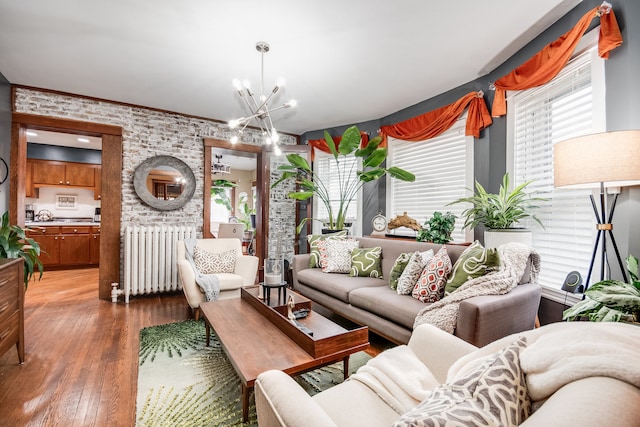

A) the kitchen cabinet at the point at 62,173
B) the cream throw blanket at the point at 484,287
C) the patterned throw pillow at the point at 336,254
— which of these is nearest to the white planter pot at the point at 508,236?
the cream throw blanket at the point at 484,287

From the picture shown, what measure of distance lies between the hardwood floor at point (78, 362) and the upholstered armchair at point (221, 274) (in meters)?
0.40

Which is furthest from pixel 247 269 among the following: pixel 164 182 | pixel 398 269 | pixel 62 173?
pixel 62 173

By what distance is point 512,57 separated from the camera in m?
2.83

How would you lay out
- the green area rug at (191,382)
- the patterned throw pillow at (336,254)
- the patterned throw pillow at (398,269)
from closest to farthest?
1. the green area rug at (191,382)
2. the patterned throw pillow at (398,269)
3. the patterned throw pillow at (336,254)

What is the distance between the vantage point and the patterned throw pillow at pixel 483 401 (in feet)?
1.97

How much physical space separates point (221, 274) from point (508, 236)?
308cm

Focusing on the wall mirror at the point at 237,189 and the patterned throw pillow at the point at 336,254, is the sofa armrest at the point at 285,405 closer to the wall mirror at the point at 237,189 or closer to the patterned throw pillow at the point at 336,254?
the patterned throw pillow at the point at 336,254

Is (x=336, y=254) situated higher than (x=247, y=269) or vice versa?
(x=336, y=254)

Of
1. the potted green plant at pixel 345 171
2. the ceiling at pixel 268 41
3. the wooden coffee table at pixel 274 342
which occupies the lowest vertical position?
the wooden coffee table at pixel 274 342

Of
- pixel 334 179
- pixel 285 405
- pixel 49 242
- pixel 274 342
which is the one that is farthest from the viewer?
pixel 49 242

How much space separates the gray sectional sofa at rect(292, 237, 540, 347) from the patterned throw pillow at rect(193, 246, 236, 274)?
2.74 feet

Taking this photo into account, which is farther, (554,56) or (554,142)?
(554,142)

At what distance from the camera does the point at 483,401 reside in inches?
25.7

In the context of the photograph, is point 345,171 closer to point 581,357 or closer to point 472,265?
point 472,265
